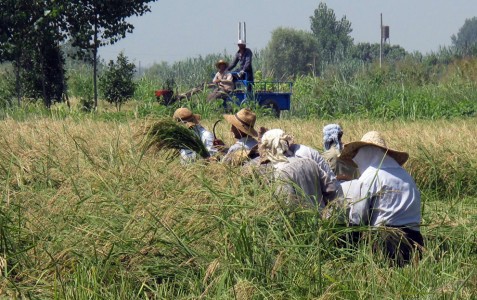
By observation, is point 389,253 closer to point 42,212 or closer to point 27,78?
point 42,212

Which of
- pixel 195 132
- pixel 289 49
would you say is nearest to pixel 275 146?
pixel 195 132

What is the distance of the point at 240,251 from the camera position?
6.05 meters

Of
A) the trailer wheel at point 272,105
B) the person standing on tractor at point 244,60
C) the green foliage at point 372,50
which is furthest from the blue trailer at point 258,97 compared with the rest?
the green foliage at point 372,50

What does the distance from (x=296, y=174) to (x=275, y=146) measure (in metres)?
0.46

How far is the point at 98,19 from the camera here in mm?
24422

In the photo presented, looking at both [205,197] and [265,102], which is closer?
[205,197]

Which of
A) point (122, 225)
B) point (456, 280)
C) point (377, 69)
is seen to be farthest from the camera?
point (377, 69)

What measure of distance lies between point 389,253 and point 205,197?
1251mm

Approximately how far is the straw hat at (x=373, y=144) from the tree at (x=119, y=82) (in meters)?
18.7

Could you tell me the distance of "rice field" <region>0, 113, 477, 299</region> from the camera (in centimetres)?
582

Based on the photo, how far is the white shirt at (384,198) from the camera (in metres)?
6.66

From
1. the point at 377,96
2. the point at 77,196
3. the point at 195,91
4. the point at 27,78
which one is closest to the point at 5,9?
the point at 27,78

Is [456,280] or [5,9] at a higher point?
[5,9]

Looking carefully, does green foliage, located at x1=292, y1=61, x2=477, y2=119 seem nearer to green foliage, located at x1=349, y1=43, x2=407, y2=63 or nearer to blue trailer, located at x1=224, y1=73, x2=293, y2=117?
blue trailer, located at x1=224, y1=73, x2=293, y2=117
